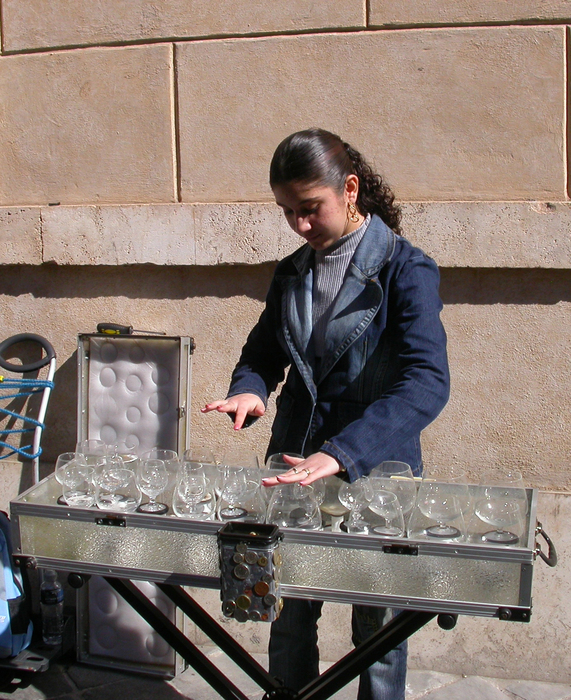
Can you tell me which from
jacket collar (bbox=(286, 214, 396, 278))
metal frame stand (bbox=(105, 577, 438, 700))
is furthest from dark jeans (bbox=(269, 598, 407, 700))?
jacket collar (bbox=(286, 214, 396, 278))

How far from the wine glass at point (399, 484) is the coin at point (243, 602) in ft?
1.35

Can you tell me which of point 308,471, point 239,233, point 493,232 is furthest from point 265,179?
point 308,471

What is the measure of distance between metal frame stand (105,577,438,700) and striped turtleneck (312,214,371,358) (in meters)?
0.81

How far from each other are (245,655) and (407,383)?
958 millimetres

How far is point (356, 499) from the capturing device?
185cm

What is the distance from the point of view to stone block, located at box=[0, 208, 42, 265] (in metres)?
3.66

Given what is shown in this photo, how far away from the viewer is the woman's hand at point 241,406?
2.13 m

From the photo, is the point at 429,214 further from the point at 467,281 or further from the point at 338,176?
the point at 338,176

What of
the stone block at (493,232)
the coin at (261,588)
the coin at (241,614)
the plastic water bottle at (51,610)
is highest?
the stone block at (493,232)

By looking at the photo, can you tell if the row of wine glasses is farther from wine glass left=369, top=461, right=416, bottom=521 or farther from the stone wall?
the stone wall

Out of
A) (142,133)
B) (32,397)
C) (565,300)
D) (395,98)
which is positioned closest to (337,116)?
(395,98)

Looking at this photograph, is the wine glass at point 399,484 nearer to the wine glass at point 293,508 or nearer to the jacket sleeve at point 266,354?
the wine glass at point 293,508

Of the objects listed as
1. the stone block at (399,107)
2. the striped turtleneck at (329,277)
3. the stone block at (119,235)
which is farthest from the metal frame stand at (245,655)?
the stone block at (399,107)

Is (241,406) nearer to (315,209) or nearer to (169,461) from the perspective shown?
(169,461)
